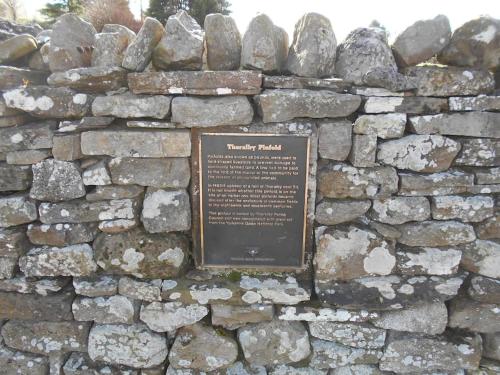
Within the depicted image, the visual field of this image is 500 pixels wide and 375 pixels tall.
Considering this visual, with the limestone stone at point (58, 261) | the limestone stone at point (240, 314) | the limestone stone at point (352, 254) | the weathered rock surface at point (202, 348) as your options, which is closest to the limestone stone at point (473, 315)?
the limestone stone at point (352, 254)

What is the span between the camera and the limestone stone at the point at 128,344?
9.71 feet

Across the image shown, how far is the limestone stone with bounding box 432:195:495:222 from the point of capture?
270 cm

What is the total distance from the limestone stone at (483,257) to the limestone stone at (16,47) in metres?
3.81

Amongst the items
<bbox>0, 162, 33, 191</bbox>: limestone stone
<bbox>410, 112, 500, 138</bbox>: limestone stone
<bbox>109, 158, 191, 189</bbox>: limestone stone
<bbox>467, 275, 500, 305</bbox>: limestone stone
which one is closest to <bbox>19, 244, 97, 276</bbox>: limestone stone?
<bbox>0, 162, 33, 191</bbox>: limestone stone

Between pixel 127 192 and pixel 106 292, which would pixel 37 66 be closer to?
pixel 127 192

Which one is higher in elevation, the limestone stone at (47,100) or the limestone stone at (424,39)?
the limestone stone at (424,39)

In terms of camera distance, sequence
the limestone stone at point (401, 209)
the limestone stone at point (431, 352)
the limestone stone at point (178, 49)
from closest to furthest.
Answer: the limestone stone at point (178, 49), the limestone stone at point (401, 209), the limestone stone at point (431, 352)

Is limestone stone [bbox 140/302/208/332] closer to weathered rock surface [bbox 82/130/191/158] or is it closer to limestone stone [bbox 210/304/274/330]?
limestone stone [bbox 210/304/274/330]

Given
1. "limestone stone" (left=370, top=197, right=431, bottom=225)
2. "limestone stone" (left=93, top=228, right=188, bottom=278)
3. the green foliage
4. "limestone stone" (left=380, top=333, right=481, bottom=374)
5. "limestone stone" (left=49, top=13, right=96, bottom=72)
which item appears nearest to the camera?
"limestone stone" (left=49, top=13, right=96, bottom=72)

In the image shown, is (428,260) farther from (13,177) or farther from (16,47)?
(16,47)

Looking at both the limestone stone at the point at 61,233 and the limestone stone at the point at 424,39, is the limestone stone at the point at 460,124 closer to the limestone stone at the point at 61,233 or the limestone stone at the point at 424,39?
the limestone stone at the point at 424,39

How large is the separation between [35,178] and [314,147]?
2181mm

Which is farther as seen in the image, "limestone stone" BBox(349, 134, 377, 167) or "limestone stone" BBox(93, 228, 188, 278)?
"limestone stone" BBox(93, 228, 188, 278)

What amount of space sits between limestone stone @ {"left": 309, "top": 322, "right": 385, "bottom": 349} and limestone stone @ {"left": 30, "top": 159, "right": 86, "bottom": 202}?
2230 mm
